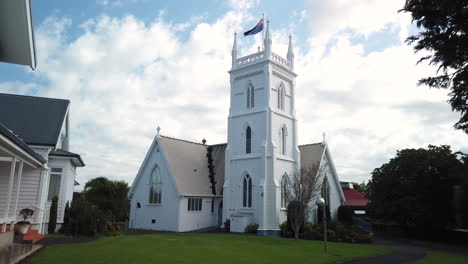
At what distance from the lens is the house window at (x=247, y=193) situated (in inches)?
1385

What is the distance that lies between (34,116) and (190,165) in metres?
16.1

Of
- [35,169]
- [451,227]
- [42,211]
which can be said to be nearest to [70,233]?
[42,211]

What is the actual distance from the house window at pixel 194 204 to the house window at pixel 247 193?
420 centimetres

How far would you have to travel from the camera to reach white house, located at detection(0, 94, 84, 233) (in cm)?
2120

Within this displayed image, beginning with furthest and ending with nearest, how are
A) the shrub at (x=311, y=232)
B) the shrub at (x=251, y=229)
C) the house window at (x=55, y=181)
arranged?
the shrub at (x=251, y=229)
the shrub at (x=311, y=232)
the house window at (x=55, y=181)

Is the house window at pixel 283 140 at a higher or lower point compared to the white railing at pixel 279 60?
lower

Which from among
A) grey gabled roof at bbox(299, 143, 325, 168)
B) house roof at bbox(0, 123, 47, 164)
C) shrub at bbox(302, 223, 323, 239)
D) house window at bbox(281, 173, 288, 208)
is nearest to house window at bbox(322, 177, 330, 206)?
grey gabled roof at bbox(299, 143, 325, 168)

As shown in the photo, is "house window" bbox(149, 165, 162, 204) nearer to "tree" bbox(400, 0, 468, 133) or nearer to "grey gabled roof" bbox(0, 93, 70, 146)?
"grey gabled roof" bbox(0, 93, 70, 146)

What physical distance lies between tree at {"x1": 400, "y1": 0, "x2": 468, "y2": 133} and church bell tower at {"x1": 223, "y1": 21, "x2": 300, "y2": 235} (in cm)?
2163

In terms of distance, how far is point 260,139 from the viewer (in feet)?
117

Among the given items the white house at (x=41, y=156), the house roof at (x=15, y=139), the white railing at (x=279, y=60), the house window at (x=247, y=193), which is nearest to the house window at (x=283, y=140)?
the house window at (x=247, y=193)

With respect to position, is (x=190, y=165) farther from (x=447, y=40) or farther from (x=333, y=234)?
(x=447, y=40)

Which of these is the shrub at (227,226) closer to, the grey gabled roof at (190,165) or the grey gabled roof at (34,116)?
the grey gabled roof at (190,165)

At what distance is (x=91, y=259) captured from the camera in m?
13.6
